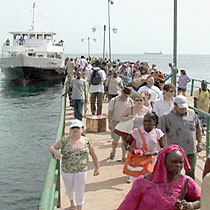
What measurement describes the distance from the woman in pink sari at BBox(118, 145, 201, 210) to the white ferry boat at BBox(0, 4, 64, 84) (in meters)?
32.4

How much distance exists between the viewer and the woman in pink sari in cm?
319

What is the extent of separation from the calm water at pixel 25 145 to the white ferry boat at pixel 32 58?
5057 mm

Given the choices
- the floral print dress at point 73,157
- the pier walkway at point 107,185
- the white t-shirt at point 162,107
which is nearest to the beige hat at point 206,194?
the floral print dress at point 73,157

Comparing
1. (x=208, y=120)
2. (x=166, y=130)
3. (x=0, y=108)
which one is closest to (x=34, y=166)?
(x=208, y=120)

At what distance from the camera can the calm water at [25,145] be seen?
9.98m

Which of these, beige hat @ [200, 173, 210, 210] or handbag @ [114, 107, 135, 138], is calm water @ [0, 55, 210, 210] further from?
beige hat @ [200, 173, 210, 210]

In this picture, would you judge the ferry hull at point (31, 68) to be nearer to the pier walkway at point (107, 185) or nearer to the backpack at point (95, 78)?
the backpack at point (95, 78)

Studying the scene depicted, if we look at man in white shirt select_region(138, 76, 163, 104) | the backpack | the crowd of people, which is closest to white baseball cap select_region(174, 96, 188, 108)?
the crowd of people

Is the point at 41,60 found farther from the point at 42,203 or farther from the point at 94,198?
the point at 42,203

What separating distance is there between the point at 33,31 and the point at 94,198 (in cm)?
3783

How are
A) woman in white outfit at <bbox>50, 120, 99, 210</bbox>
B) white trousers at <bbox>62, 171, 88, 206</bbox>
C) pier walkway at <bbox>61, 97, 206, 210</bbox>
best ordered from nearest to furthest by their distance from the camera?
woman in white outfit at <bbox>50, 120, 99, 210</bbox>
white trousers at <bbox>62, 171, 88, 206</bbox>
pier walkway at <bbox>61, 97, 206, 210</bbox>

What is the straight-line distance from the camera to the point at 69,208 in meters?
5.64

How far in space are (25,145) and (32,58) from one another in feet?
68.7

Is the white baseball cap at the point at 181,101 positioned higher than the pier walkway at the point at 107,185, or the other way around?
the white baseball cap at the point at 181,101
